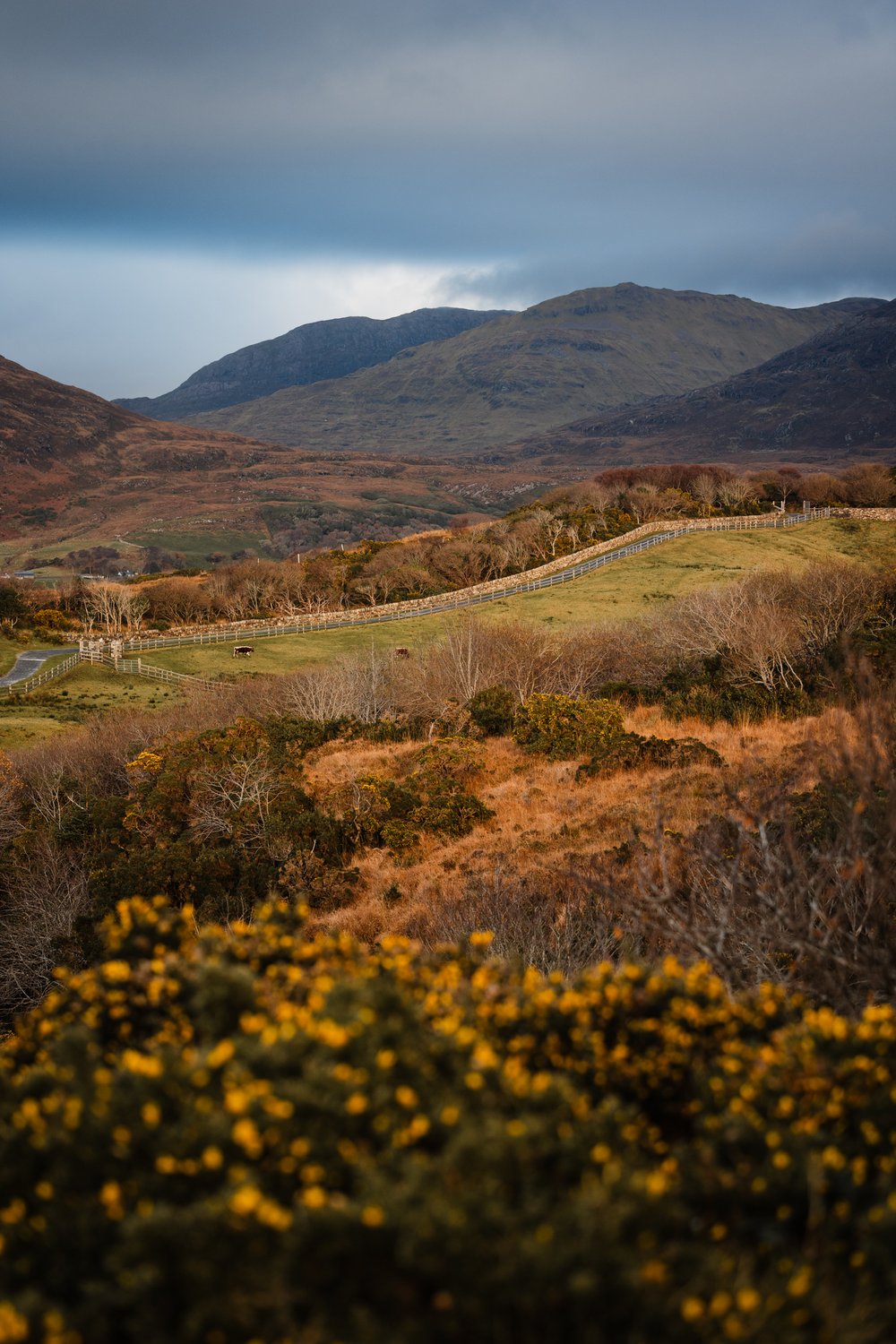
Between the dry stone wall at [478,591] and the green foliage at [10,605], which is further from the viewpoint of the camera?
the green foliage at [10,605]

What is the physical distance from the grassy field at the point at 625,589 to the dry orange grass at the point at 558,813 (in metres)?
24.5

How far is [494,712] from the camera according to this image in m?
27.8

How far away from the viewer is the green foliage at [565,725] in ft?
74.0

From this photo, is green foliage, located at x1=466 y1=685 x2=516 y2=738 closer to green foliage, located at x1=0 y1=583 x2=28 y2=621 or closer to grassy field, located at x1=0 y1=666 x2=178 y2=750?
grassy field, located at x1=0 y1=666 x2=178 y2=750

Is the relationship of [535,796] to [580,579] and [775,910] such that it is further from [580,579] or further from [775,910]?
[580,579]

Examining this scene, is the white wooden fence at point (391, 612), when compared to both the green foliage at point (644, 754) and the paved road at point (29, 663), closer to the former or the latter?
the paved road at point (29, 663)

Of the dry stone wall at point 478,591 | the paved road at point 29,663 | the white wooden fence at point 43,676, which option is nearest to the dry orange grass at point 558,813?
the white wooden fence at point 43,676

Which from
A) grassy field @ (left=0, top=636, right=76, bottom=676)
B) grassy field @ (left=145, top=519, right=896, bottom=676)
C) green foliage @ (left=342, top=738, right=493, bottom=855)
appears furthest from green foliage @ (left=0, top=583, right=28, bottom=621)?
green foliage @ (left=342, top=738, right=493, bottom=855)

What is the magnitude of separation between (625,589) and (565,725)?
31.0 meters

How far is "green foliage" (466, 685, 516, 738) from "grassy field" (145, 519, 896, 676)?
59.3ft

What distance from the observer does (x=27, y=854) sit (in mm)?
21891

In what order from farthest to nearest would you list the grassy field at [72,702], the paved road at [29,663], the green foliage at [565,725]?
the paved road at [29,663] → the grassy field at [72,702] → the green foliage at [565,725]

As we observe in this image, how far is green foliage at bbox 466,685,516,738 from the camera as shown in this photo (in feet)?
90.3

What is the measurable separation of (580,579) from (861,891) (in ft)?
158
